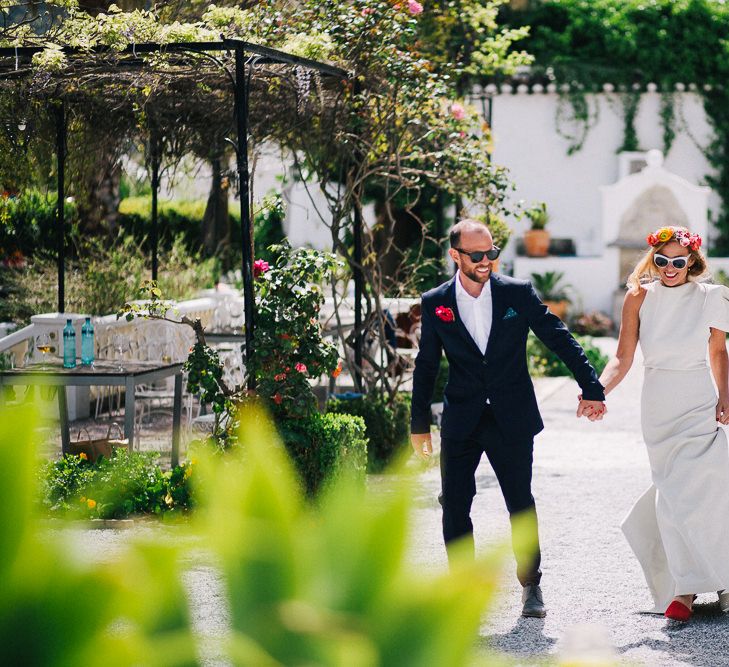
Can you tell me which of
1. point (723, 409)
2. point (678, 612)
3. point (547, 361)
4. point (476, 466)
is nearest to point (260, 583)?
point (476, 466)

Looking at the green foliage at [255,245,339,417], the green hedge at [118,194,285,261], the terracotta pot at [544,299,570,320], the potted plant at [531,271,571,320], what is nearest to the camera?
the green foliage at [255,245,339,417]

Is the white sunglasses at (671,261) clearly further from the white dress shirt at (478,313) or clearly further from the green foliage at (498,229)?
the green foliage at (498,229)

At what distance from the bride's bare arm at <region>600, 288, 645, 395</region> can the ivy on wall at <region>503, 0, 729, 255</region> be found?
20.8 metres

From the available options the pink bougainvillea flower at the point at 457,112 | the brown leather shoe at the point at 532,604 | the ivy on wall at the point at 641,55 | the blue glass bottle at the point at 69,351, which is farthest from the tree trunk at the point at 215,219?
the brown leather shoe at the point at 532,604

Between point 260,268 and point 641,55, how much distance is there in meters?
19.5

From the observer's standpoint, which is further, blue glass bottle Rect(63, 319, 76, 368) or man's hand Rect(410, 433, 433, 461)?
blue glass bottle Rect(63, 319, 76, 368)

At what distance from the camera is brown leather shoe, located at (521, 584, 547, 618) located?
5.10 m

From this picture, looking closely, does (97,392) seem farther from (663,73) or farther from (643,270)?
(663,73)

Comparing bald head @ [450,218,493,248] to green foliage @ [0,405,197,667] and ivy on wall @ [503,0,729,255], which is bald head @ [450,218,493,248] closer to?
green foliage @ [0,405,197,667]

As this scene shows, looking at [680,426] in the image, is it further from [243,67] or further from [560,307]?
[560,307]

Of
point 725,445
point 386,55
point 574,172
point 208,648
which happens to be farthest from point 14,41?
point 574,172

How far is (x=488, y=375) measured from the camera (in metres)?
5.02

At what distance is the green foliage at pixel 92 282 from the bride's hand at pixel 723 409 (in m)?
8.14

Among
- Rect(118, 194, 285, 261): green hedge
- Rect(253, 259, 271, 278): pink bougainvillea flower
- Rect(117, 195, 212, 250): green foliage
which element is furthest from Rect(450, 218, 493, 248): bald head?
Rect(117, 195, 212, 250): green foliage
